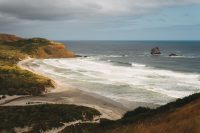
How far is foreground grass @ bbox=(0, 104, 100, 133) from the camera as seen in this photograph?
32.8 meters

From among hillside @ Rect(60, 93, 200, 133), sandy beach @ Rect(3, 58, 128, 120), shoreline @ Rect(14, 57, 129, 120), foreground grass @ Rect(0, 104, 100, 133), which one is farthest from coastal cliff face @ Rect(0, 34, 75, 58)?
hillside @ Rect(60, 93, 200, 133)

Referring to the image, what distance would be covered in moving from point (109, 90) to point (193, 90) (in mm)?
13533

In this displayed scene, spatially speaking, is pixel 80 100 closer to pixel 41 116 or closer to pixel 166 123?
pixel 41 116

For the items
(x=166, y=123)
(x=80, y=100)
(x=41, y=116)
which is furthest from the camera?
(x=80, y=100)

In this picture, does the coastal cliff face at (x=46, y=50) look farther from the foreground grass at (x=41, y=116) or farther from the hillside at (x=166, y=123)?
the hillside at (x=166, y=123)

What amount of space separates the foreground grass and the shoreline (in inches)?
96.3

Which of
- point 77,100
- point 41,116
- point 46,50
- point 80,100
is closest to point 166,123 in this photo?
point 41,116

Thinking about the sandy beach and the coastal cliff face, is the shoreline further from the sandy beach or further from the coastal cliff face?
the coastal cliff face

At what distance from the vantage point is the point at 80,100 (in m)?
48.6

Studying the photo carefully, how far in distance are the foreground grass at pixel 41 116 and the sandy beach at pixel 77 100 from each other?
2.58m

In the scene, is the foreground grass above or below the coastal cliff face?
below

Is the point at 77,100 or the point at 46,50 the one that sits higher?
the point at 46,50

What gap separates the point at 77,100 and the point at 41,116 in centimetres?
1278

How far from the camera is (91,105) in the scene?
4484cm
